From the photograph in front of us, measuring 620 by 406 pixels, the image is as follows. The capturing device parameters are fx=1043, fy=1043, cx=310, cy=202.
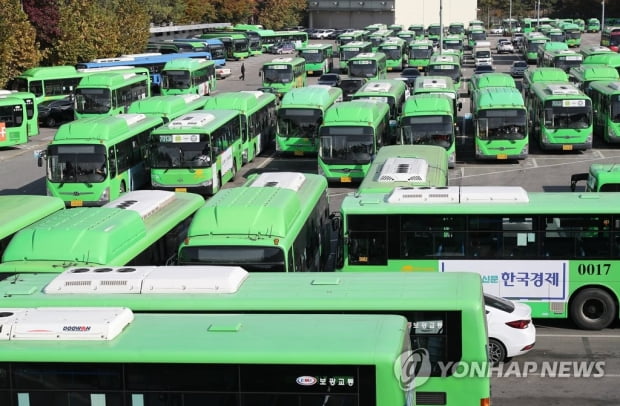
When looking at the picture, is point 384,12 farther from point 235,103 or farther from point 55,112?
point 235,103

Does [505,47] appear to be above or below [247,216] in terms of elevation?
below

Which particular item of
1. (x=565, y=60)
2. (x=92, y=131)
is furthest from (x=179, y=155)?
(x=565, y=60)

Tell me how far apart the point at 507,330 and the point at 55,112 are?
37768mm

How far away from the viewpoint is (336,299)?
1256cm

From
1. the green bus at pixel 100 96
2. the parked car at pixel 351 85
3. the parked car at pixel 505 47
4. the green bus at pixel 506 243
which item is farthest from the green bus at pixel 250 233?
the parked car at pixel 505 47

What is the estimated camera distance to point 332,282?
13.2 meters

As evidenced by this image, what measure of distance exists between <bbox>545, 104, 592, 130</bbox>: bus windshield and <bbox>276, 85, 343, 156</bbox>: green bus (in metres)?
7.75

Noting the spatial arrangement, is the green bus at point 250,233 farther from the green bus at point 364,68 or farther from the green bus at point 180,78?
the green bus at point 364,68

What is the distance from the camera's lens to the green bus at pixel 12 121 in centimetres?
4184

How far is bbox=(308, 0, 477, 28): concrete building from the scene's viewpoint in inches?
4847

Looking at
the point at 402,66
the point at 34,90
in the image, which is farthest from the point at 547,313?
the point at 402,66

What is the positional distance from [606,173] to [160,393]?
47.2 ft

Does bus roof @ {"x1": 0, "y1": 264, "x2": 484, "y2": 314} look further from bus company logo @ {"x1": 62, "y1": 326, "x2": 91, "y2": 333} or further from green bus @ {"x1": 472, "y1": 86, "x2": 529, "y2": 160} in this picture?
green bus @ {"x1": 472, "y1": 86, "x2": 529, "y2": 160}

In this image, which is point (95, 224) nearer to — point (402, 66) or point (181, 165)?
point (181, 165)
